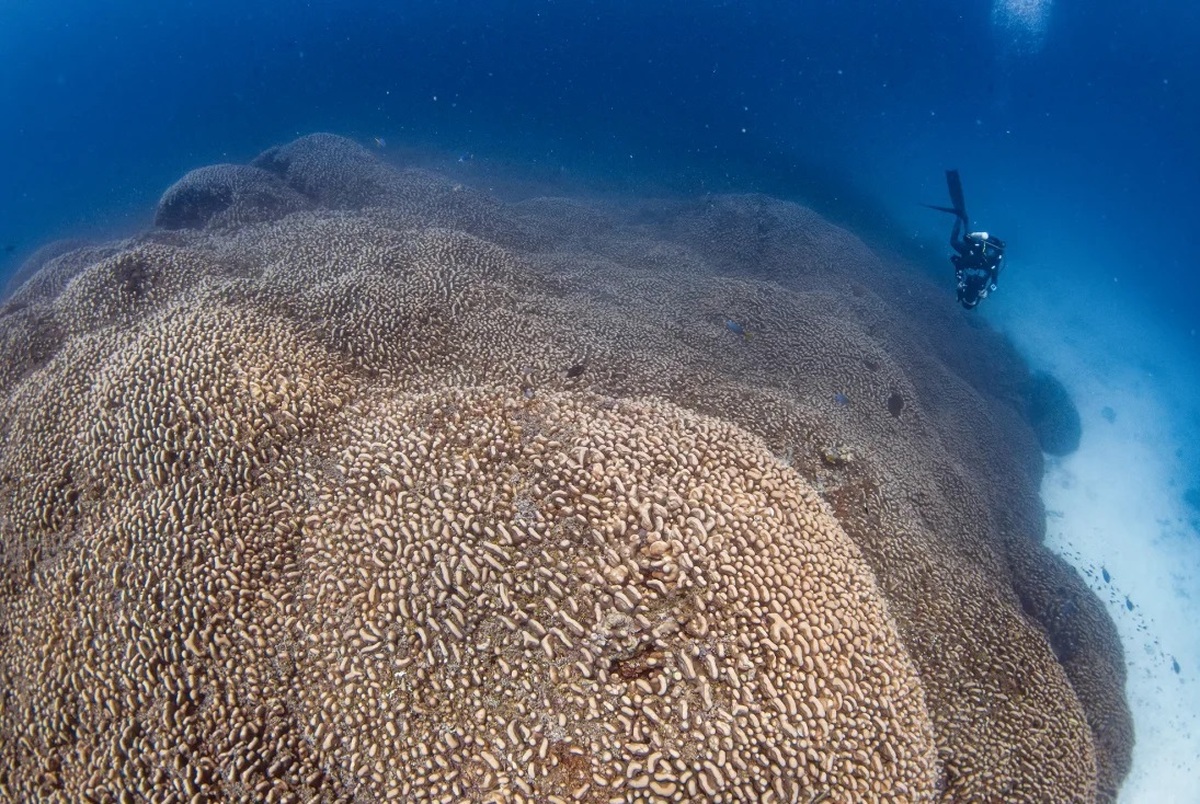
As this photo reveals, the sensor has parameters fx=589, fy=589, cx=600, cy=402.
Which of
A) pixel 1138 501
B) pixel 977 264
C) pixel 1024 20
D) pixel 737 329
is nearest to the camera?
pixel 737 329

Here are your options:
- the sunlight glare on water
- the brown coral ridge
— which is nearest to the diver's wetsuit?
the brown coral ridge

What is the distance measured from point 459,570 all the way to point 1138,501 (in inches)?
885

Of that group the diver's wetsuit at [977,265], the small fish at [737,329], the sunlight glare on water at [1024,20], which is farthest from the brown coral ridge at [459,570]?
the sunlight glare on water at [1024,20]

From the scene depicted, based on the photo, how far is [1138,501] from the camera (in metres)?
18.0

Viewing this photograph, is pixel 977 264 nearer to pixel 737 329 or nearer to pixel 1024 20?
pixel 737 329

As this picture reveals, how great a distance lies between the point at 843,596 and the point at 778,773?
1.24 meters

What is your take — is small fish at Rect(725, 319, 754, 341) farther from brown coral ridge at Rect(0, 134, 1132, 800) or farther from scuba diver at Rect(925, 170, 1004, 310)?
scuba diver at Rect(925, 170, 1004, 310)

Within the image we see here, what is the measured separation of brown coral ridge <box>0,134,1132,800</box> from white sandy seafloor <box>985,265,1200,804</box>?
7.16 meters

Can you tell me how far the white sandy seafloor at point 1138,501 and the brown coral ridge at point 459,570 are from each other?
23.5 ft

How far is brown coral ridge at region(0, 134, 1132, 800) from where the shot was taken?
3482 mm

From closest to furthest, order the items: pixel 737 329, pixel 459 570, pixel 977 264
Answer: pixel 459 570
pixel 737 329
pixel 977 264

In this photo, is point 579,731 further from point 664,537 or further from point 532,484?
point 532,484

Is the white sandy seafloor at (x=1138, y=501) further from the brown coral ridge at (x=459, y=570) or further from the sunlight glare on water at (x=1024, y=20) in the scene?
the sunlight glare on water at (x=1024, y=20)

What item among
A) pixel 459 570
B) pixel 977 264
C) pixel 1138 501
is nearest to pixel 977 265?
pixel 977 264
